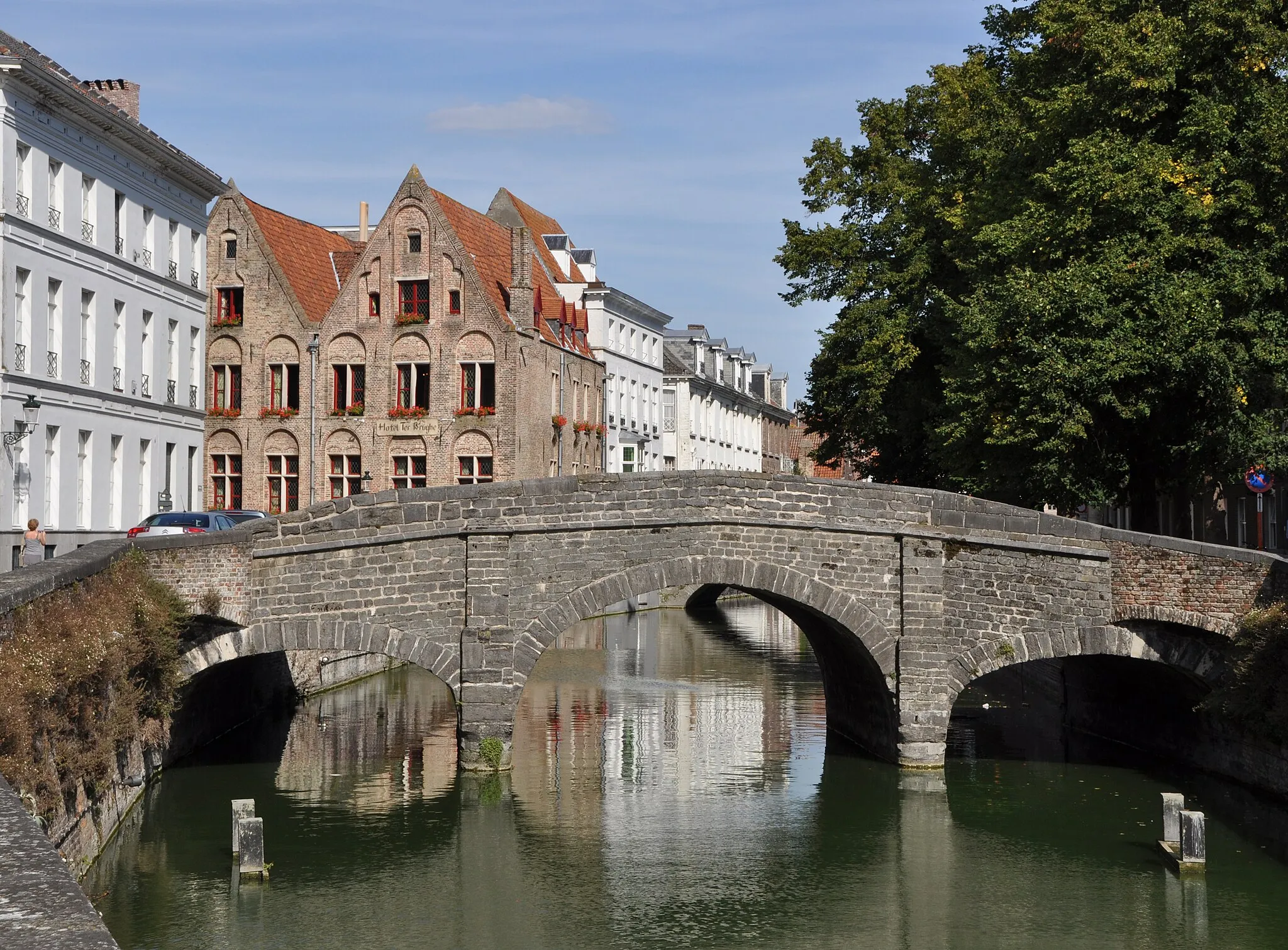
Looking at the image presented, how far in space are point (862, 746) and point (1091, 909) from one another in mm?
9555

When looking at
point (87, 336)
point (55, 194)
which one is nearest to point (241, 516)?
point (87, 336)

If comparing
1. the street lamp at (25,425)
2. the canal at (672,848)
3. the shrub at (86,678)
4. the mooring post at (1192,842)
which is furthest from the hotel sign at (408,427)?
the mooring post at (1192,842)

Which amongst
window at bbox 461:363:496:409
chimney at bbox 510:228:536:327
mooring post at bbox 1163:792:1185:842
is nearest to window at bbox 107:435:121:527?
window at bbox 461:363:496:409

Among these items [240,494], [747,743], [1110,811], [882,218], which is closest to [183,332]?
[240,494]

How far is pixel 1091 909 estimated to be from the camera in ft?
58.9

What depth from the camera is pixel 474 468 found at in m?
51.3

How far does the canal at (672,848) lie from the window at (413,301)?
2252cm

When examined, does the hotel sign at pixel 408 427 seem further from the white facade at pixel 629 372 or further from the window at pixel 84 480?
the window at pixel 84 480

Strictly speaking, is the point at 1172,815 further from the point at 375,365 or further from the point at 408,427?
the point at 375,365

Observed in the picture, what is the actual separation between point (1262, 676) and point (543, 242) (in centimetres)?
4809

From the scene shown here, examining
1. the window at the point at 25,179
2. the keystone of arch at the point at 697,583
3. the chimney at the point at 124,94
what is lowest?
the keystone of arch at the point at 697,583

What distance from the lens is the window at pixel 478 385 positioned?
51250mm

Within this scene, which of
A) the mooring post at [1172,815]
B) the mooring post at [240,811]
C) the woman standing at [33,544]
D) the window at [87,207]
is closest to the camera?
the mooring post at [240,811]

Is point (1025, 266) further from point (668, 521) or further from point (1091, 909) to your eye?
point (1091, 909)
